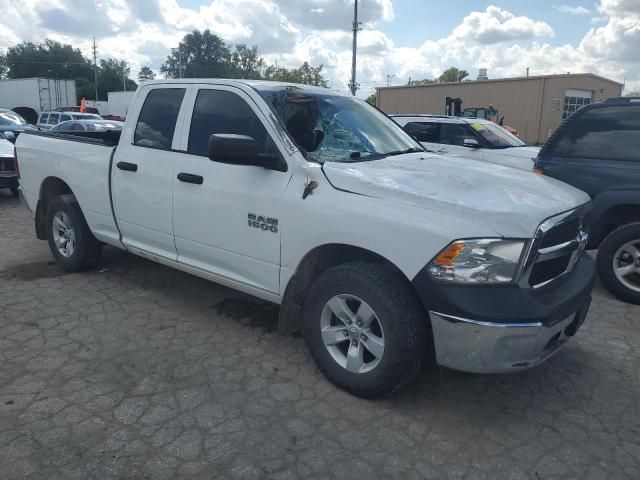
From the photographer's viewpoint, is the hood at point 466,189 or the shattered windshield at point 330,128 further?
the shattered windshield at point 330,128

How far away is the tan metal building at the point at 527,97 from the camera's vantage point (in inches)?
1206

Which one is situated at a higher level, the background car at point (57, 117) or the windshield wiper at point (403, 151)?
the background car at point (57, 117)

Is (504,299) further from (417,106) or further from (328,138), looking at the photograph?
(417,106)

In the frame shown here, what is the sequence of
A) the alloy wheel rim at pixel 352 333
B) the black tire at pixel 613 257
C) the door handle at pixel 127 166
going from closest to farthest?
1. the alloy wheel rim at pixel 352 333
2. the door handle at pixel 127 166
3. the black tire at pixel 613 257

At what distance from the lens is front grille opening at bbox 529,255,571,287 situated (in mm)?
2840

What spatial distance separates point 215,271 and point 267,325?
2.27ft

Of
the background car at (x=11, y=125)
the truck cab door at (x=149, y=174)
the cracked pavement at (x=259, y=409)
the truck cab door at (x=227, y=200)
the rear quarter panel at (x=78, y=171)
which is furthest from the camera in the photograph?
the background car at (x=11, y=125)

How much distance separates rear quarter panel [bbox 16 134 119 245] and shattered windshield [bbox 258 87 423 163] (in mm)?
1906

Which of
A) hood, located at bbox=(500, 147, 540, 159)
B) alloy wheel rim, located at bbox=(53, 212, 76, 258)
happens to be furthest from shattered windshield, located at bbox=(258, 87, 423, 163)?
hood, located at bbox=(500, 147, 540, 159)

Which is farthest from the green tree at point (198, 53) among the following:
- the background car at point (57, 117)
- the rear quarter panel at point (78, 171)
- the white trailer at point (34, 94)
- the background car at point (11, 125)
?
the rear quarter panel at point (78, 171)

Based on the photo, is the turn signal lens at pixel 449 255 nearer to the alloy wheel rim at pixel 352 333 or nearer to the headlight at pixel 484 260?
the headlight at pixel 484 260

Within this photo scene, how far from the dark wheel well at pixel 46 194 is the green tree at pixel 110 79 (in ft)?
282

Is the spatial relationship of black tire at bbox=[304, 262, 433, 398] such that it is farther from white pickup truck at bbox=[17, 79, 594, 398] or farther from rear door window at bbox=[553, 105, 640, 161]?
rear door window at bbox=[553, 105, 640, 161]

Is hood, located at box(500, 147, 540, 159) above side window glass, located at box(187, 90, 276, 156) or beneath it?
beneath
